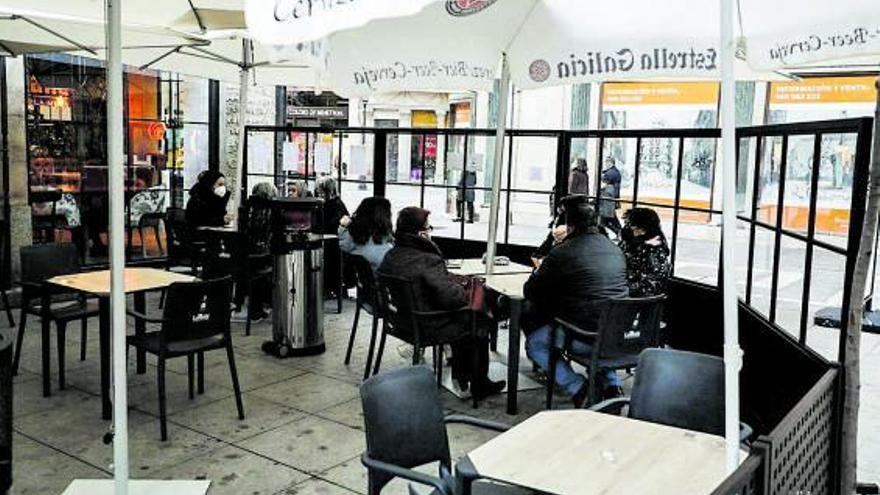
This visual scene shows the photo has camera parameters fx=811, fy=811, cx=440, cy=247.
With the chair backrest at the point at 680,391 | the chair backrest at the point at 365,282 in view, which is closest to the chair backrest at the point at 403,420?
Answer: the chair backrest at the point at 680,391

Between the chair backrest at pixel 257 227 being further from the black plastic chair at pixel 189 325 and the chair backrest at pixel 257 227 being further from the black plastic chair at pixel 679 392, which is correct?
the black plastic chair at pixel 679 392

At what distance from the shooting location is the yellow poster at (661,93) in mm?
16578

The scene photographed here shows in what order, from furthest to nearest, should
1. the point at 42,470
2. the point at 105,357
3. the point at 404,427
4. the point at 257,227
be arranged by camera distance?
the point at 257,227 < the point at 105,357 < the point at 42,470 < the point at 404,427

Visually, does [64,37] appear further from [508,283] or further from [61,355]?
[508,283]

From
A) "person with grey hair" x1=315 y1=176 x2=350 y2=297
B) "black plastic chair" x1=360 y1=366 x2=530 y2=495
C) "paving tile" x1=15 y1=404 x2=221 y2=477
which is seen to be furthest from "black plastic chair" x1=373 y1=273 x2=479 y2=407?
"person with grey hair" x1=315 y1=176 x2=350 y2=297

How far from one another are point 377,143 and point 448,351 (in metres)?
3.73

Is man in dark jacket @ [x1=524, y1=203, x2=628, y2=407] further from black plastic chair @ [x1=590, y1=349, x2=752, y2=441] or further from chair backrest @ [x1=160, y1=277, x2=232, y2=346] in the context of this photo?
chair backrest @ [x1=160, y1=277, x2=232, y2=346]

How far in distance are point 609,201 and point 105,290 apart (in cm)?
478

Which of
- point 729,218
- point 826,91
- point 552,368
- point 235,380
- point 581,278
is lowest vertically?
point 235,380

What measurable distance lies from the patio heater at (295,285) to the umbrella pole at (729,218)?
4.97 meters

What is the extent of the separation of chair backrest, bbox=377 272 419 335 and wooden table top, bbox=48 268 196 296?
4.86 ft

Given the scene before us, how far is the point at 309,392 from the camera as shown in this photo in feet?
19.9

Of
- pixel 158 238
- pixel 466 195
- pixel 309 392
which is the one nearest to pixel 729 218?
pixel 309 392

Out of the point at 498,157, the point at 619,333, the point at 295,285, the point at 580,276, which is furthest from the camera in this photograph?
the point at 295,285
